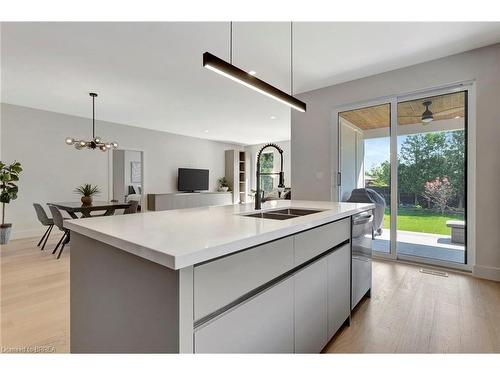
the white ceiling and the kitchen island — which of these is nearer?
the kitchen island

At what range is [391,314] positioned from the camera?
2.08 metres

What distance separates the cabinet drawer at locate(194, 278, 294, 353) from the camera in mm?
878

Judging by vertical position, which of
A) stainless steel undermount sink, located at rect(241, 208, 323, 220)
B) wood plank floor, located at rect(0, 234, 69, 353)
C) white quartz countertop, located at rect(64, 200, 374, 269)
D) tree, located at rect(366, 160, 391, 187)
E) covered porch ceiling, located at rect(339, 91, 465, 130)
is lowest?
wood plank floor, located at rect(0, 234, 69, 353)

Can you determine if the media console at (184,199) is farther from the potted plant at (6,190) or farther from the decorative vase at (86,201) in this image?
the potted plant at (6,190)

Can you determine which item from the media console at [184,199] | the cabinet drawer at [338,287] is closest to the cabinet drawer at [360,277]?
the cabinet drawer at [338,287]

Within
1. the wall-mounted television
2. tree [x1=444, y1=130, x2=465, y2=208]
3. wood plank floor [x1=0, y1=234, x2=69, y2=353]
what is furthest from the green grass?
the wall-mounted television

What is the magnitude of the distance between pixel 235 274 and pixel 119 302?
520 mm

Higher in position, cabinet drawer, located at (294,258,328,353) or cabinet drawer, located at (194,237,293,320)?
cabinet drawer, located at (194,237,293,320)

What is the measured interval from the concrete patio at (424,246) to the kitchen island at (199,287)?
8.16 ft

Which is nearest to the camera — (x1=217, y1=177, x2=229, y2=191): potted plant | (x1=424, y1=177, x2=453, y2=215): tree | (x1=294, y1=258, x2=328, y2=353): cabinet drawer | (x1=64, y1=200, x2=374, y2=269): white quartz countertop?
(x1=64, y1=200, x2=374, y2=269): white quartz countertop

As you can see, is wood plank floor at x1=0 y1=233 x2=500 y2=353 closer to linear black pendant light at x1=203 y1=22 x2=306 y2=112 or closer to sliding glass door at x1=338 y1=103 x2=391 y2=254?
sliding glass door at x1=338 y1=103 x2=391 y2=254

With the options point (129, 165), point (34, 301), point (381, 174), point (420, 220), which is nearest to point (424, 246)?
point (420, 220)

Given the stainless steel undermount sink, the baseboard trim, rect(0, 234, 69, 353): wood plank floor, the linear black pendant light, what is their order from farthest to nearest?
the baseboard trim < the stainless steel undermount sink < rect(0, 234, 69, 353): wood plank floor < the linear black pendant light

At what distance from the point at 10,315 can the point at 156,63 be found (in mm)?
2949
